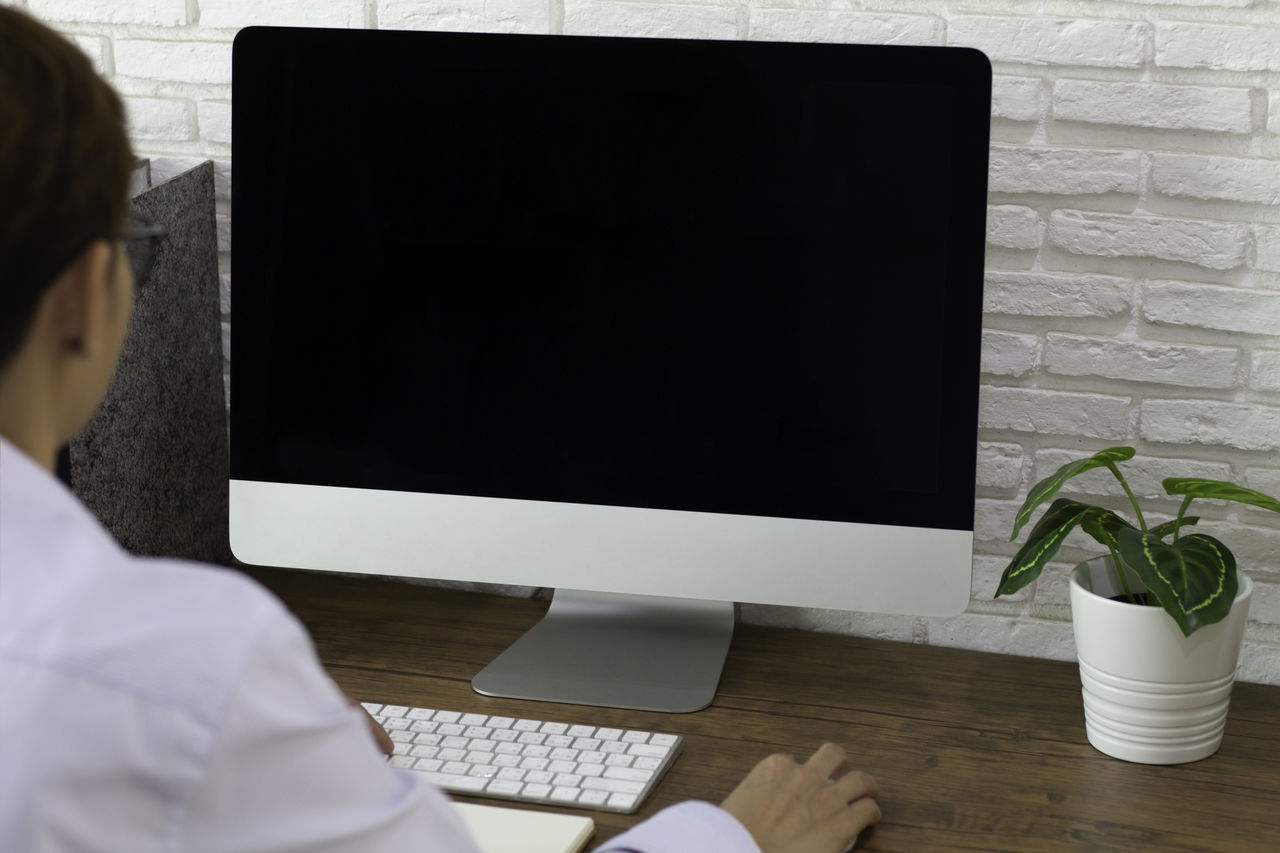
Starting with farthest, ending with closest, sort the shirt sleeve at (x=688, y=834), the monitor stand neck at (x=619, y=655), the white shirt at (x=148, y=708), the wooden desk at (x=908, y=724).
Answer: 1. the monitor stand neck at (x=619, y=655)
2. the wooden desk at (x=908, y=724)
3. the shirt sleeve at (x=688, y=834)
4. the white shirt at (x=148, y=708)

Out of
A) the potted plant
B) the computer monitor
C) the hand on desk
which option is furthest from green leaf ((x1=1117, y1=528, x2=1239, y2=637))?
the hand on desk

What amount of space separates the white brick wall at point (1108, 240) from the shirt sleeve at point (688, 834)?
509mm

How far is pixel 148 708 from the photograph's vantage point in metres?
0.43

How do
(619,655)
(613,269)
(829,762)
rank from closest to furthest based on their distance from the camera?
(829,762) < (613,269) < (619,655)

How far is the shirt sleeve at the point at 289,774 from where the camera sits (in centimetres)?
45

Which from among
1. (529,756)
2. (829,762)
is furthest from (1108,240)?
(529,756)

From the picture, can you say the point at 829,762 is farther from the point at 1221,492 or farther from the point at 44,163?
the point at 44,163

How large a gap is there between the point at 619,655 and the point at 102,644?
69cm

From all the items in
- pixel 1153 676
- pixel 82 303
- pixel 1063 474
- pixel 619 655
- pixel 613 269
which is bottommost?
pixel 619 655

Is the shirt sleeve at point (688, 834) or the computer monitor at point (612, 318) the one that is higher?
the computer monitor at point (612, 318)

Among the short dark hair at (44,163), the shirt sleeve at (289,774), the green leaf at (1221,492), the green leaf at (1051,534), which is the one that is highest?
the short dark hair at (44,163)

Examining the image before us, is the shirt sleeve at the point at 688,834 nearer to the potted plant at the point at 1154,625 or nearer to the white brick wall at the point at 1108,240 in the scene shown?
the potted plant at the point at 1154,625

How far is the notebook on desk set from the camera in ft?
2.66

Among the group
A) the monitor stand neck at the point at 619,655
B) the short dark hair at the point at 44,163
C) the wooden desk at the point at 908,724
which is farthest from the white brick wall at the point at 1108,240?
the short dark hair at the point at 44,163
